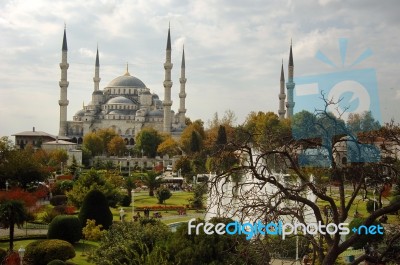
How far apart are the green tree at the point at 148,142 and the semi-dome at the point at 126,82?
30.3m

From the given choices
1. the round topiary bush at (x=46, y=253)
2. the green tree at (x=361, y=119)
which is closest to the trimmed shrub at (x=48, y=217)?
the round topiary bush at (x=46, y=253)

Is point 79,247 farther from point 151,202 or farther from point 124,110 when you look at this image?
point 124,110

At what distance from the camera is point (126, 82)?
3954 inches

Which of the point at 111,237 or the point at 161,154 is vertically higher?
the point at 161,154

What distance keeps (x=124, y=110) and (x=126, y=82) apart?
29.3 feet

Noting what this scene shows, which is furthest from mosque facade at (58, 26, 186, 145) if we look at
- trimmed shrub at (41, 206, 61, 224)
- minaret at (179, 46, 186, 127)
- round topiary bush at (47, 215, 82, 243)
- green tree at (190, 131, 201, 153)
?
round topiary bush at (47, 215, 82, 243)

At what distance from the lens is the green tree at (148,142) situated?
70.5m

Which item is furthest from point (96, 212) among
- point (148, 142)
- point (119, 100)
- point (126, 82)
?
point (126, 82)

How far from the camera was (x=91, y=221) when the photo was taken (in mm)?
19344

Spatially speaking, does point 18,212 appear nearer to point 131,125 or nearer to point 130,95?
point 131,125

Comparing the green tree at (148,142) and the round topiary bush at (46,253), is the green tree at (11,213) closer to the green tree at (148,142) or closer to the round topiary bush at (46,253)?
the round topiary bush at (46,253)

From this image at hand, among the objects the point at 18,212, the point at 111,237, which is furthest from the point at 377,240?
the point at 18,212

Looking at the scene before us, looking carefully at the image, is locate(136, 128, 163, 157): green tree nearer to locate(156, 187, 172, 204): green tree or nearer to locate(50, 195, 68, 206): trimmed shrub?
locate(156, 187, 172, 204): green tree

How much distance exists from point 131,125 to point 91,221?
232 feet
